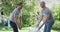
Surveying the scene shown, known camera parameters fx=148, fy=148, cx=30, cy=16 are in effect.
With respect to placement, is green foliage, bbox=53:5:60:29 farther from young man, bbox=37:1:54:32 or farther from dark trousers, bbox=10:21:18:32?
dark trousers, bbox=10:21:18:32

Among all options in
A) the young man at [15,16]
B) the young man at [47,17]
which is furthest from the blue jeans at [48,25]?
the young man at [15,16]

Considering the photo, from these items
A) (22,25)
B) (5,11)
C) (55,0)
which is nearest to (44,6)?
(55,0)

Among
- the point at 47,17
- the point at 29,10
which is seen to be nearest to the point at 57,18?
the point at 47,17

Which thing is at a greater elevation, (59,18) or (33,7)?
(33,7)

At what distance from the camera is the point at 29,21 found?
2293mm

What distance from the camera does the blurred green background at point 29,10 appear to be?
2.24 metres

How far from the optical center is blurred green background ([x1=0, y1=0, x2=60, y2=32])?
2240 mm

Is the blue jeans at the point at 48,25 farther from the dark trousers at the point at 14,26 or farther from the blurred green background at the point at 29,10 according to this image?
the dark trousers at the point at 14,26

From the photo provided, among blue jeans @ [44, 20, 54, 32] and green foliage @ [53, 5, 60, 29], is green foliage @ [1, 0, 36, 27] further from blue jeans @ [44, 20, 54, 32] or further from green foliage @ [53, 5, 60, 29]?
green foliage @ [53, 5, 60, 29]

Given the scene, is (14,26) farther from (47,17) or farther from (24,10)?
(47,17)

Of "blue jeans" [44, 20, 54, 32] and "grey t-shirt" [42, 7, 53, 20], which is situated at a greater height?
"grey t-shirt" [42, 7, 53, 20]

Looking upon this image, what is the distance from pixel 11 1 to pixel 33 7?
13.9 inches

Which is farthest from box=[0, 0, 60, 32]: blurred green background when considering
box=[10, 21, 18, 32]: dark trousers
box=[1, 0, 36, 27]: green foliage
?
box=[10, 21, 18, 32]: dark trousers

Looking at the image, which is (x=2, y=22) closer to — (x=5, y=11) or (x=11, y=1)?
(x=5, y=11)
